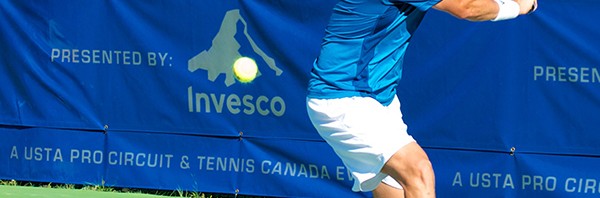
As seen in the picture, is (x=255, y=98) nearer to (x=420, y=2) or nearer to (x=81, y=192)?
(x=81, y=192)

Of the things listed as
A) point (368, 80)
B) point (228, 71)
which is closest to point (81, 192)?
point (228, 71)

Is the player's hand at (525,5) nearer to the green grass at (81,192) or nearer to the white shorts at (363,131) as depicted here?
the white shorts at (363,131)

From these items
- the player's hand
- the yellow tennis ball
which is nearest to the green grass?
the yellow tennis ball

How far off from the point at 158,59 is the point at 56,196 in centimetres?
107

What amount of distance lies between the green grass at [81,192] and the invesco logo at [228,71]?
586mm

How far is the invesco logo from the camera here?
23.7 ft

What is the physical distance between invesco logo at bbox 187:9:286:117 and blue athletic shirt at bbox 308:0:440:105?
7.68 ft

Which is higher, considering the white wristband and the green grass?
the white wristband

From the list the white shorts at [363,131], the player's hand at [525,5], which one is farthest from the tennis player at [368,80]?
the player's hand at [525,5]

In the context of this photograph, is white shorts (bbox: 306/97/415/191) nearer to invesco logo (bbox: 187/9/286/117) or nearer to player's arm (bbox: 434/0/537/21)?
player's arm (bbox: 434/0/537/21)

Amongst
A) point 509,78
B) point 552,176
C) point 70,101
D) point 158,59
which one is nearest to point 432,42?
point 509,78

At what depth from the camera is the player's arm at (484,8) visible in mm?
4797

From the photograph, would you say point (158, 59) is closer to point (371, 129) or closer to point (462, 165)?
point (462, 165)

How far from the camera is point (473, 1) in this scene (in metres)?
4.83
